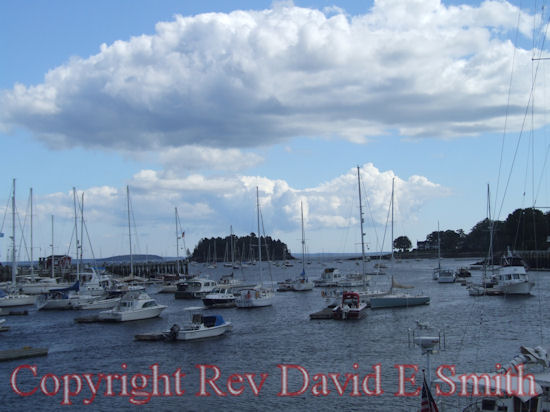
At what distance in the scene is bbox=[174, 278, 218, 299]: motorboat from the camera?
9881 centimetres

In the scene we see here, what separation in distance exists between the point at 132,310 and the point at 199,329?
1888cm

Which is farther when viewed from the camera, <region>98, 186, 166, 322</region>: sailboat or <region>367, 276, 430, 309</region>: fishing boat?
<region>367, 276, 430, 309</region>: fishing boat

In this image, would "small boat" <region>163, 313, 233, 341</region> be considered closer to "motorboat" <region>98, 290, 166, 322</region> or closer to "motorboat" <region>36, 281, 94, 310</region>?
"motorboat" <region>98, 290, 166, 322</region>

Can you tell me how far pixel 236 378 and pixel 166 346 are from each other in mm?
13721

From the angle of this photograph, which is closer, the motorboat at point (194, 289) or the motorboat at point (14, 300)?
the motorboat at point (14, 300)

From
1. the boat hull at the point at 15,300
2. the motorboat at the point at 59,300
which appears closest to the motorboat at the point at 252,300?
the motorboat at the point at 59,300

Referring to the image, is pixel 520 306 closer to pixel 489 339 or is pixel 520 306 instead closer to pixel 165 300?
pixel 489 339

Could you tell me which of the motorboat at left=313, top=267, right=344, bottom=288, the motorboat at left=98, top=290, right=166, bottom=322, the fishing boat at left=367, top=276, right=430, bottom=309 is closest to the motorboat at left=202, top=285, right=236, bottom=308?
the motorboat at left=98, top=290, right=166, bottom=322

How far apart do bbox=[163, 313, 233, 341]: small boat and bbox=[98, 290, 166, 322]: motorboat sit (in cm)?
1658

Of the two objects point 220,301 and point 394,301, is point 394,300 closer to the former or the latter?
point 394,301

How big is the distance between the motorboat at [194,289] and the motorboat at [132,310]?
95.1 ft

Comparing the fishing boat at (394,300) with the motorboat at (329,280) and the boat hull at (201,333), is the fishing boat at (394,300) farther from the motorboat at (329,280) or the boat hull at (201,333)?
the motorboat at (329,280)

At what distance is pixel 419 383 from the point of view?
32875 millimetres

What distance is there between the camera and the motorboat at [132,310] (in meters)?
66.2
